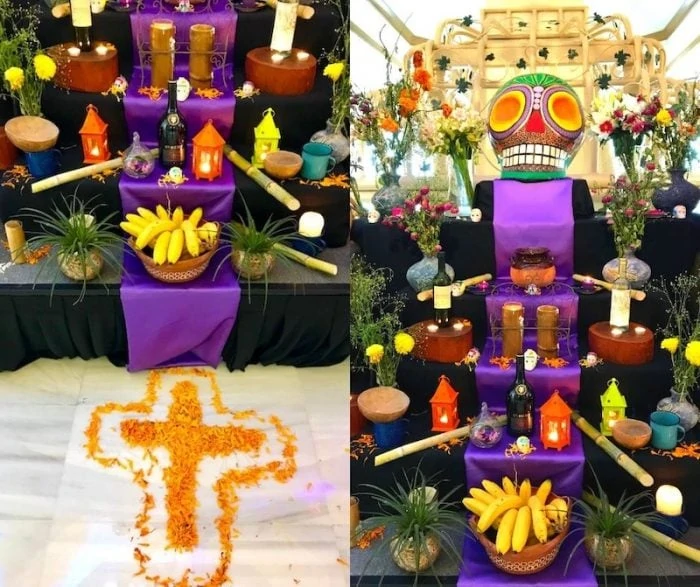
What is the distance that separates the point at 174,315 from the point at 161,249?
0.92 ft

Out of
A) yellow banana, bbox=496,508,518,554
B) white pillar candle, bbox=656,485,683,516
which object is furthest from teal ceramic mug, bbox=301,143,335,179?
white pillar candle, bbox=656,485,683,516

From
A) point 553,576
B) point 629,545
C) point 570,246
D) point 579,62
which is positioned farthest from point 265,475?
point 579,62

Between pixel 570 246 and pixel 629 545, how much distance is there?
3.79 ft

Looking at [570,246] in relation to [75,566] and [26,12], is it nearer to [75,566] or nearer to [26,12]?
[75,566]

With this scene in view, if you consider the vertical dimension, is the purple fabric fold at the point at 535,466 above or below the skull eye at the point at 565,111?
below

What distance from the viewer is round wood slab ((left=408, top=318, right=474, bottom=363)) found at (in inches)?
133

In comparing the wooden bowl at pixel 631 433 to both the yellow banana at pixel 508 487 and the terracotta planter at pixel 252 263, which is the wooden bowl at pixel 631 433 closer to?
the yellow banana at pixel 508 487

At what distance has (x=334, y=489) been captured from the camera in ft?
10.2

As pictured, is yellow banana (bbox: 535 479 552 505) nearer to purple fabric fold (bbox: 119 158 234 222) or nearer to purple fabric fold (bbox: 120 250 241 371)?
purple fabric fold (bbox: 120 250 241 371)

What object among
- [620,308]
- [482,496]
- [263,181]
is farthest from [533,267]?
[263,181]

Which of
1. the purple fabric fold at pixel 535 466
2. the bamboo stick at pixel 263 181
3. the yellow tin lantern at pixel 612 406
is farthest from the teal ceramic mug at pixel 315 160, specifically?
the yellow tin lantern at pixel 612 406

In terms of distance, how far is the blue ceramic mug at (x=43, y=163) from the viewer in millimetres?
3926

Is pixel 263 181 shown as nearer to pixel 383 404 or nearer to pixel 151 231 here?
pixel 151 231

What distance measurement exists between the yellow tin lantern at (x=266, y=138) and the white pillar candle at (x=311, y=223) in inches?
14.6
